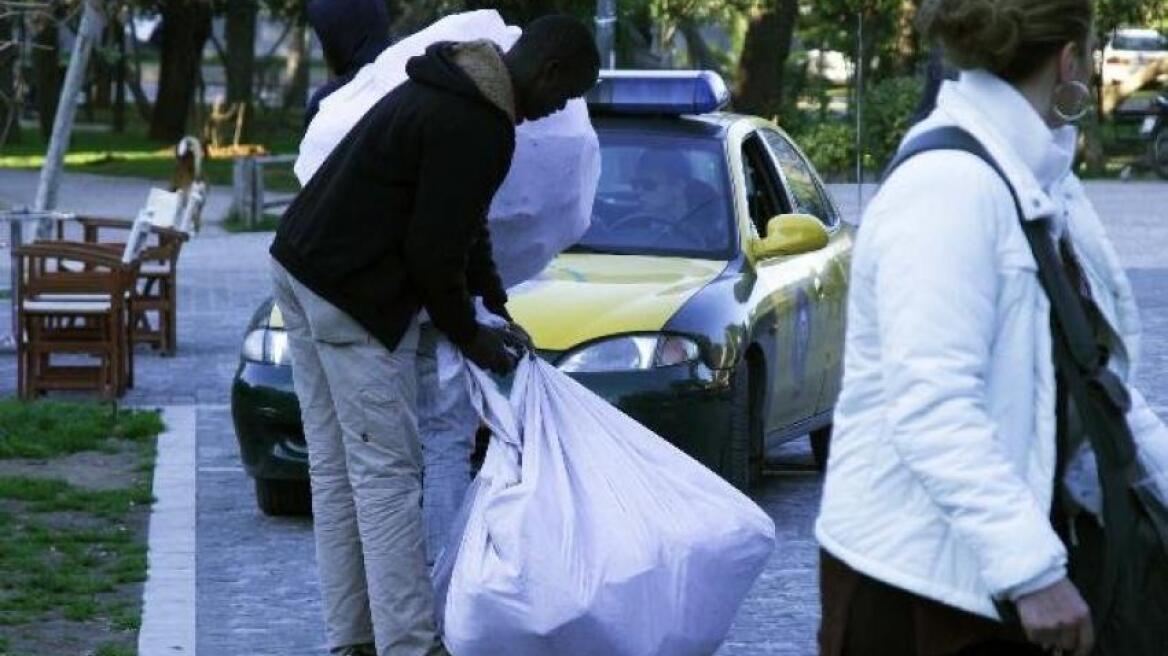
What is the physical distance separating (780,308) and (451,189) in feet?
12.2

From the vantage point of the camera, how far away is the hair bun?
11.1ft

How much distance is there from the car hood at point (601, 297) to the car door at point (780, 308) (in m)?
0.24

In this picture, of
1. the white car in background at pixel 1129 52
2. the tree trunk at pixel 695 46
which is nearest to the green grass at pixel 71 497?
the tree trunk at pixel 695 46

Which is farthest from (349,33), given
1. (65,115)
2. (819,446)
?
(65,115)

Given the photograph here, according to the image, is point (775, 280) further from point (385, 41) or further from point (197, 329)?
point (197, 329)

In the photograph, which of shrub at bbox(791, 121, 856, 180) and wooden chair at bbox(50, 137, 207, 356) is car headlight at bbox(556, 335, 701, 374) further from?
shrub at bbox(791, 121, 856, 180)

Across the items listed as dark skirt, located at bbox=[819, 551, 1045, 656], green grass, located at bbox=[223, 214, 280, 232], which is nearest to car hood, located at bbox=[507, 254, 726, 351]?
dark skirt, located at bbox=[819, 551, 1045, 656]

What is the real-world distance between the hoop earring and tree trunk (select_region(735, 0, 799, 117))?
3281 cm

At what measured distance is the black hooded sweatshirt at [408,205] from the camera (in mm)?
5820

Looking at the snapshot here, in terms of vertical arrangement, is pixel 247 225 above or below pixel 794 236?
below

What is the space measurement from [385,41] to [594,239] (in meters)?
1.76

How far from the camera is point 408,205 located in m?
5.93

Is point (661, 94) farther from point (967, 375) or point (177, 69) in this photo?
point (177, 69)

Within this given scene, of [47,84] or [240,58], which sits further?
[240,58]
